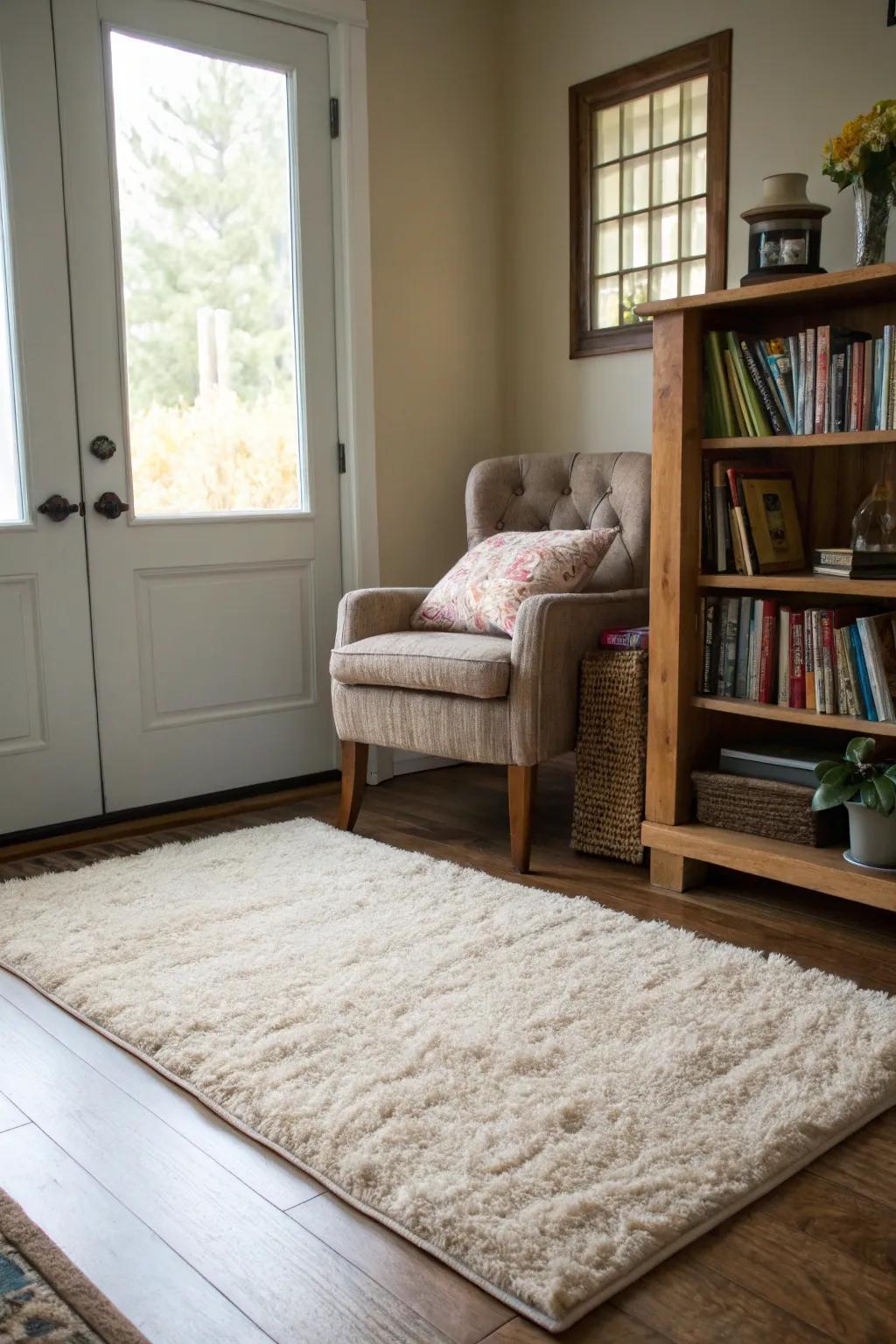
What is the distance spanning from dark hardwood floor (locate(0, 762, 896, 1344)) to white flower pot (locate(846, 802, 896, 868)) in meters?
0.36

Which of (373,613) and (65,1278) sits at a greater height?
(373,613)

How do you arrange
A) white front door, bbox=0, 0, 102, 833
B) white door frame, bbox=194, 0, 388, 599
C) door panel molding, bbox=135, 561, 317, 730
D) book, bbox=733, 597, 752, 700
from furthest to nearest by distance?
1. white door frame, bbox=194, 0, 388, 599
2. door panel molding, bbox=135, 561, 317, 730
3. white front door, bbox=0, 0, 102, 833
4. book, bbox=733, 597, 752, 700

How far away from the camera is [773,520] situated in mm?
2625

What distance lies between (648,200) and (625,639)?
1491 millimetres

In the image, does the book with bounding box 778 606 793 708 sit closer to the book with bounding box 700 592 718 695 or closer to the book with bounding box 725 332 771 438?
the book with bounding box 700 592 718 695

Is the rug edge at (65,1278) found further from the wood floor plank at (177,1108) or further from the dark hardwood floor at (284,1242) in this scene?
the wood floor plank at (177,1108)

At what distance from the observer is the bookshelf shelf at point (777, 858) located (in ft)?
7.64

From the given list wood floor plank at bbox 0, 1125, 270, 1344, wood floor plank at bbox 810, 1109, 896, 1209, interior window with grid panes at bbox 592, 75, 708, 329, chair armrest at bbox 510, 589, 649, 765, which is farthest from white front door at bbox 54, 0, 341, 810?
wood floor plank at bbox 810, 1109, 896, 1209

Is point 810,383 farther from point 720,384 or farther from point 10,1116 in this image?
point 10,1116

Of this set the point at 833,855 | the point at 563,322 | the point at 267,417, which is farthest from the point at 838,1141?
the point at 563,322

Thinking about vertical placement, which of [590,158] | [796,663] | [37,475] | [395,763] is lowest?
[395,763]

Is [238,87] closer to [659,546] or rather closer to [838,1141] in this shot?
[659,546]

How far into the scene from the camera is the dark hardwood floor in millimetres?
1267

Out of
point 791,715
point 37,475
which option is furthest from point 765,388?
point 37,475
